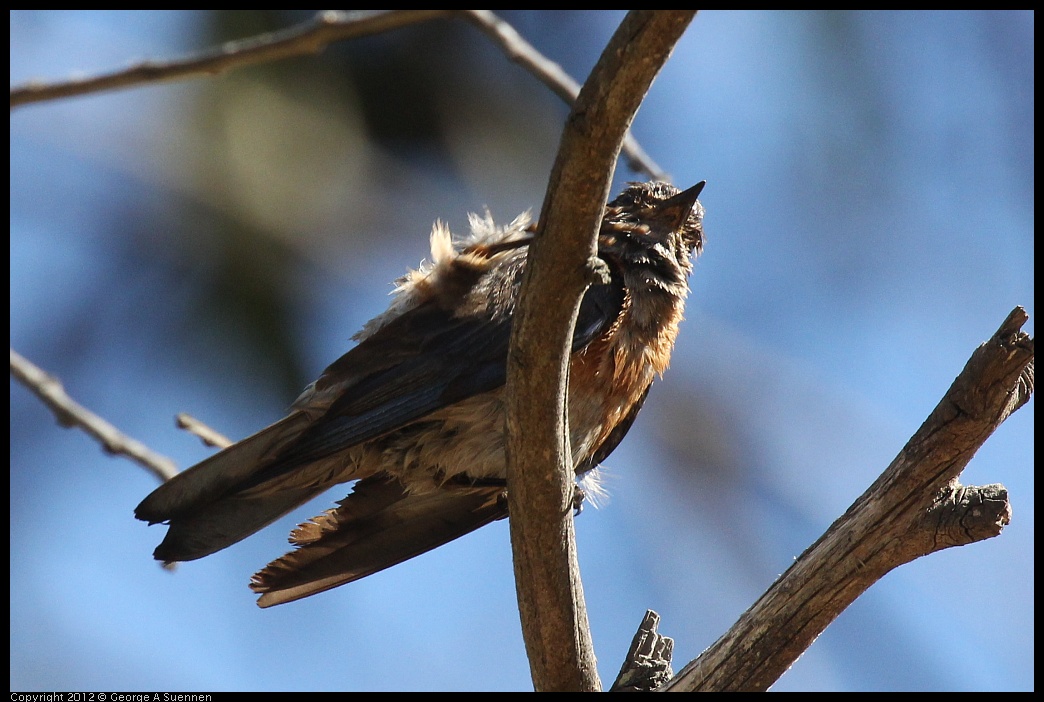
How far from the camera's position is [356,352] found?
384 cm

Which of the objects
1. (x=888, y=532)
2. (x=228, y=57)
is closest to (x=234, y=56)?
(x=228, y=57)

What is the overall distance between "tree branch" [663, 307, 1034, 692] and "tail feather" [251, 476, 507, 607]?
1405 mm

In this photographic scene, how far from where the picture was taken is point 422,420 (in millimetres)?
3734

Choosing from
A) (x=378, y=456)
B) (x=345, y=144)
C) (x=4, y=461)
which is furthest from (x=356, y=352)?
(x=345, y=144)

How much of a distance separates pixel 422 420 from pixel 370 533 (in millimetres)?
523

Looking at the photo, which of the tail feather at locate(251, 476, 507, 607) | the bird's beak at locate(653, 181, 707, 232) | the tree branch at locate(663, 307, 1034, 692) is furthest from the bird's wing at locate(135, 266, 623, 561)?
the tree branch at locate(663, 307, 1034, 692)

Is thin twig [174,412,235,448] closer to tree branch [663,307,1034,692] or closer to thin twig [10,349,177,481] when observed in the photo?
thin twig [10,349,177,481]

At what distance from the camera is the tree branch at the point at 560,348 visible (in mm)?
2125

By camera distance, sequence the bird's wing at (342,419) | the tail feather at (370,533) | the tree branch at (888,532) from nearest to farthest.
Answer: the tree branch at (888,532), the bird's wing at (342,419), the tail feather at (370,533)

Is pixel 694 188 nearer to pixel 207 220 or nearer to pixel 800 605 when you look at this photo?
pixel 800 605

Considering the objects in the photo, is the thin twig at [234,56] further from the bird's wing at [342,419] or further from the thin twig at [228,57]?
the bird's wing at [342,419]

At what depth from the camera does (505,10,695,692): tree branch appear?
2.12 m

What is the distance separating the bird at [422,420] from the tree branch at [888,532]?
1.20m

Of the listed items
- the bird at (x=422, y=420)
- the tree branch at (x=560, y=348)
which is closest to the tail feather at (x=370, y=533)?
the bird at (x=422, y=420)
